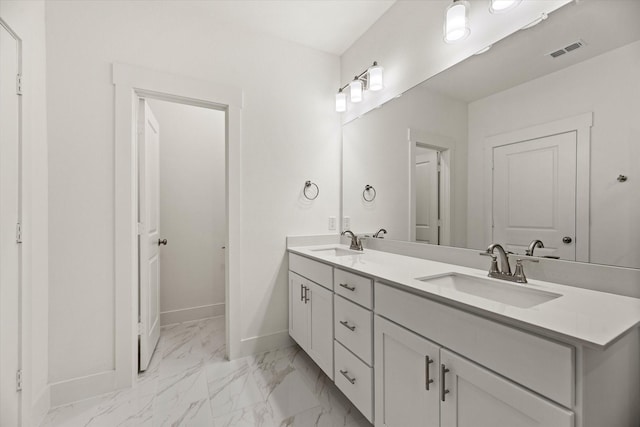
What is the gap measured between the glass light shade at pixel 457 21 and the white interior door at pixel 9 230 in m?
2.16

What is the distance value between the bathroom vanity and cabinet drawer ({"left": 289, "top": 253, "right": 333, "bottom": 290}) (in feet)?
0.22

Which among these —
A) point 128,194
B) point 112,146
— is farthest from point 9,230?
point 112,146

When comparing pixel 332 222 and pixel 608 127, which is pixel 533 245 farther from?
pixel 332 222

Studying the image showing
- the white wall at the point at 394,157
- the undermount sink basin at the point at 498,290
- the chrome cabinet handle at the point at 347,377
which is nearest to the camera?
the undermount sink basin at the point at 498,290

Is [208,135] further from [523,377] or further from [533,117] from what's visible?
[523,377]

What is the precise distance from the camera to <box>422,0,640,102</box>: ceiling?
101cm

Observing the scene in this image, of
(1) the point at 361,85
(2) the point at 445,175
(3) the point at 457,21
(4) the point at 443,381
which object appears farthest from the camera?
(1) the point at 361,85

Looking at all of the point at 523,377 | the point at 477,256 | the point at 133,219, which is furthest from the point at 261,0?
the point at 523,377

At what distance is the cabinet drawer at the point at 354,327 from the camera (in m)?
1.35

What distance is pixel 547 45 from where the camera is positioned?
1.18m

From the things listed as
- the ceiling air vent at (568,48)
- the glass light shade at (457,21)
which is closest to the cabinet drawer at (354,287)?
the ceiling air vent at (568,48)

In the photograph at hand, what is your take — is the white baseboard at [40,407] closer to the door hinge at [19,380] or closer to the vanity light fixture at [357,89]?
the door hinge at [19,380]

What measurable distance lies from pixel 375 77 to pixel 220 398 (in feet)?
7.94

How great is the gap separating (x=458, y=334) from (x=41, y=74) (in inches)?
98.9
